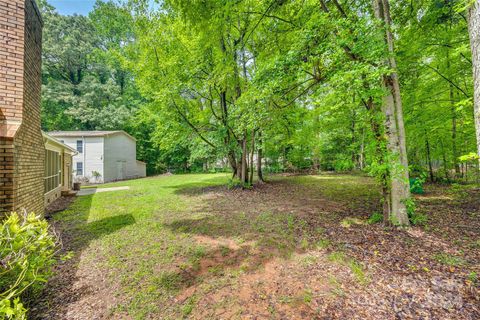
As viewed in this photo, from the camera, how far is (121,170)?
20.1 metres

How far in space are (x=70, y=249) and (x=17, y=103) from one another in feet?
10.5

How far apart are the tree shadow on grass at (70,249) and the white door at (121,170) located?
11900mm

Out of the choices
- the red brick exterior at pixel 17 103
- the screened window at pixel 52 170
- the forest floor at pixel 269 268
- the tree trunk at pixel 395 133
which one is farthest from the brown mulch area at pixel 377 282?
the screened window at pixel 52 170

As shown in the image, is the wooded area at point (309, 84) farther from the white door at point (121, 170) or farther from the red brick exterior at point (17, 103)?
the white door at point (121, 170)

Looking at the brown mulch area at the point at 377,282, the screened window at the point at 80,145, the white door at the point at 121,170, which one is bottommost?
the brown mulch area at the point at 377,282

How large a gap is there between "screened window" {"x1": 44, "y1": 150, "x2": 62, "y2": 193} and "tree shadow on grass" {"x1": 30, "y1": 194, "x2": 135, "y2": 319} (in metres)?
1.31

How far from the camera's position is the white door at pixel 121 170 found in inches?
779

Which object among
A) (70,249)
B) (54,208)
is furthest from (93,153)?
(70,249)

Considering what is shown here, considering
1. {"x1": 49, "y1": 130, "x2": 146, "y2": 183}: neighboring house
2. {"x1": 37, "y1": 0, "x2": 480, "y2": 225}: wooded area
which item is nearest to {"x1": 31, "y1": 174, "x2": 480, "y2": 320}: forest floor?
{"x1": 37, "y1": 0, "x2": 480, "y2": 225}: wooded area

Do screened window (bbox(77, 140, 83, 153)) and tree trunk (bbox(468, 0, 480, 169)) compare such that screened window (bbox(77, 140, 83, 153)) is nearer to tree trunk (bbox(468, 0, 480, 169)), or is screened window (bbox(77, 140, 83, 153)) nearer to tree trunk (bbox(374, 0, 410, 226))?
tree trunk (bbox(374, 0, 410, 226))

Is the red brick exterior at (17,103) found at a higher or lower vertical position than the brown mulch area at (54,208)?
higher

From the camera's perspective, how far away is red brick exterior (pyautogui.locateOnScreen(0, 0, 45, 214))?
12.6ft

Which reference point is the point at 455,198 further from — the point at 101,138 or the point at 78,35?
the point at 78,35

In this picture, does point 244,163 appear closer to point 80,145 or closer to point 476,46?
point 476,46
